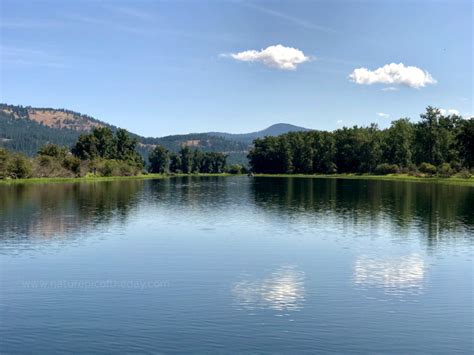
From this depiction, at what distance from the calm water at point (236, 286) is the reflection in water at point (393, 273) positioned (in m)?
0.13

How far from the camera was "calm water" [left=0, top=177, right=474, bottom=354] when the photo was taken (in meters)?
23.5

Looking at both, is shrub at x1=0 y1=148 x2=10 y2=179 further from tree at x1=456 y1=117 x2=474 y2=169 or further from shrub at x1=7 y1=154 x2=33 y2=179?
tree at x1=456 y1=117 x2=474 y2=169

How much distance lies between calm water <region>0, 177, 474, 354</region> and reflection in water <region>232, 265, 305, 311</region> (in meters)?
0.07

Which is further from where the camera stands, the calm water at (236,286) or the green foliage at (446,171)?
the green foliage at (446,171)

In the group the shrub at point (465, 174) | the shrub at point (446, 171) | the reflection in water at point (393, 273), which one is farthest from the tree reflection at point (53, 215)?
the shrub at point (446, 171)

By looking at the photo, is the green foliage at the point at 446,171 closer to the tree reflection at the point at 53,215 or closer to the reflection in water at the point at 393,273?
the tree reflection at the point at 53,215

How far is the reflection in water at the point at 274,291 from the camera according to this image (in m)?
28.6

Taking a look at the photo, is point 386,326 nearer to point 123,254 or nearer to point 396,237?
point 123,254

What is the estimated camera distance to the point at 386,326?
25250 millimetres

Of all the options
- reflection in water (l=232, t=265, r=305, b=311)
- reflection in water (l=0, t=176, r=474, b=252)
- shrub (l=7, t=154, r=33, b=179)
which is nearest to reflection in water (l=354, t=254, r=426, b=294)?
reflection in water (l=232, t=265, r=305, b=311)

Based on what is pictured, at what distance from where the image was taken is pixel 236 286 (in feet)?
108

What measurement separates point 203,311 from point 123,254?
61.6 feet

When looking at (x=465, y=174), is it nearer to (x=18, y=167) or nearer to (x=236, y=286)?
(x=18, y=167)

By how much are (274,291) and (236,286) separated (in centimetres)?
273
